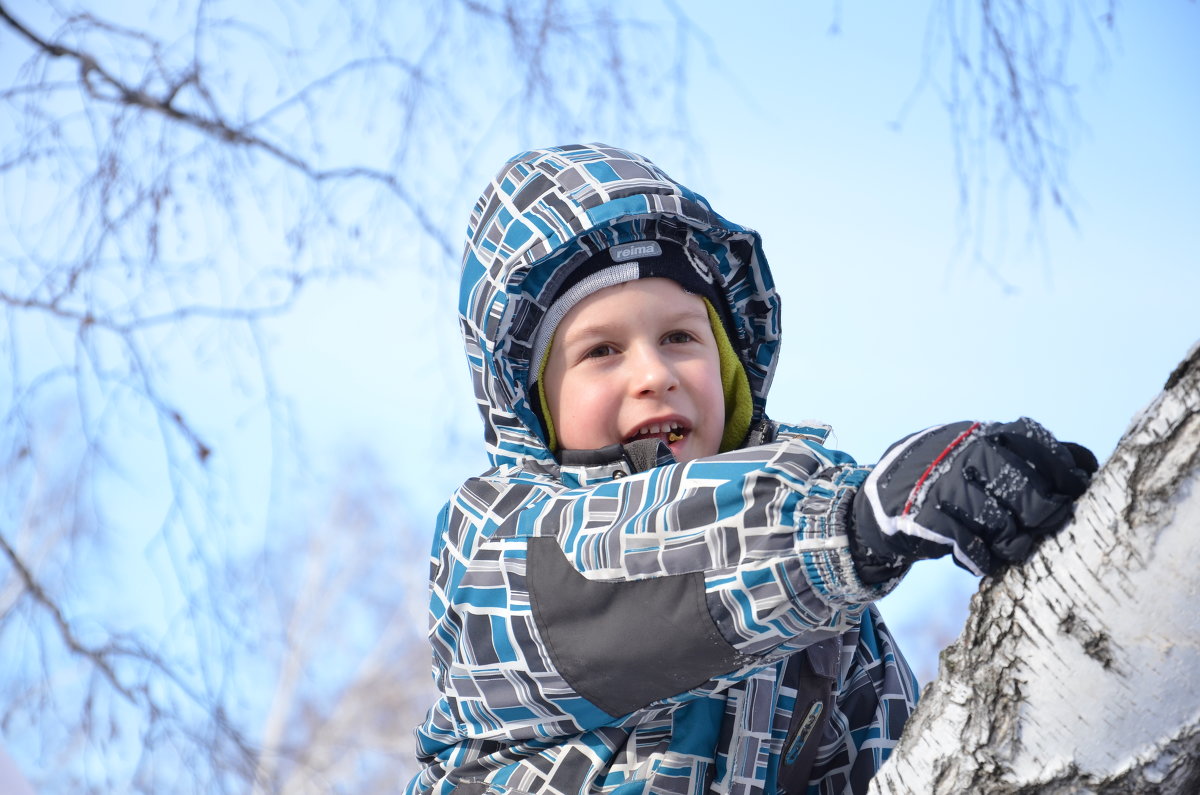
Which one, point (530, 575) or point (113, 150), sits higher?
point (113, 150)

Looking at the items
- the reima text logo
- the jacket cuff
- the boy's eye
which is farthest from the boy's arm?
the reima text logo

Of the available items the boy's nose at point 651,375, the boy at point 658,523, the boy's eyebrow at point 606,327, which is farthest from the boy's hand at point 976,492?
the boy's eyebrow at point 606,327

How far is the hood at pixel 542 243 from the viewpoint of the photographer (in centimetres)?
187

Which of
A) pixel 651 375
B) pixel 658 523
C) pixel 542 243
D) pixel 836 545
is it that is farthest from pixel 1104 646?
pixel 542 243

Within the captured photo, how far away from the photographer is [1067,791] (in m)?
0.98

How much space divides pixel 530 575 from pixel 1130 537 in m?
0.79

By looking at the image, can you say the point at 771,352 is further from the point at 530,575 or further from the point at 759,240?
the point at 530,575

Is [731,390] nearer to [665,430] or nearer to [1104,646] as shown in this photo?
[665,430]

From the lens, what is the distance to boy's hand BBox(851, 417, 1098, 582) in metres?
0.97

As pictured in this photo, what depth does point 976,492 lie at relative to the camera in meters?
0.98

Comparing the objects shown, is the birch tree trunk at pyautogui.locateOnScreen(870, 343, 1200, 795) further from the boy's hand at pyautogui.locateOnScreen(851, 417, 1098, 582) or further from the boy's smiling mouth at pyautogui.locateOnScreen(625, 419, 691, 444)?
the boy's smiling mouth at pyautogui.locateOnScreen(625, 419, 691, 444)

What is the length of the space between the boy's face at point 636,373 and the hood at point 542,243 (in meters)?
0.07

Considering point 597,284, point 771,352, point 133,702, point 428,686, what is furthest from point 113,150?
point 428,686

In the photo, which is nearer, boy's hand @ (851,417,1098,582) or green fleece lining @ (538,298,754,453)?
boy's hand @ (851,417,1098,582)
